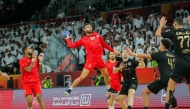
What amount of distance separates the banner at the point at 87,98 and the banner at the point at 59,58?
13.1 feet

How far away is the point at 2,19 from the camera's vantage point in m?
36.8

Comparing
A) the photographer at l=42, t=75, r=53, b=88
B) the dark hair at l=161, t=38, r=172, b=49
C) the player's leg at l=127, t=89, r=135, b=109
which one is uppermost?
the dark hair at l=161, t=38, r=172, b=49

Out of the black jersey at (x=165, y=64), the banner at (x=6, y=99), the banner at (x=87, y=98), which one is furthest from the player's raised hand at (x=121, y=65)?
the banner at (x=6, y=99)

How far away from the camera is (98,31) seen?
25641mm

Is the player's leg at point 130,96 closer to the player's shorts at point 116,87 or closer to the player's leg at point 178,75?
the player's shorts at point 116,87

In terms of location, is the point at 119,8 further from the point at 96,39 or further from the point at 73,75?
the point at 96,39

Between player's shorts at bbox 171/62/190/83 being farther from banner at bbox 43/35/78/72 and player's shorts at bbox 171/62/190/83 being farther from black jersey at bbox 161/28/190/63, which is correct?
banner at bbox 43/35/78/72

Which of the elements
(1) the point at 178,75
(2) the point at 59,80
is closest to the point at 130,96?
(1) the point at 178,75

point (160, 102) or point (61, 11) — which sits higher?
point (61, 11)

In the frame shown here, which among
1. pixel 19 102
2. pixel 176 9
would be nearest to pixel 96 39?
pixel 19 102

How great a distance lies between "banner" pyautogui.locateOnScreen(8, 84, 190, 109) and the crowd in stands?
3498 mm

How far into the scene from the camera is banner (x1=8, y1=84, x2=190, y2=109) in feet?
53.1

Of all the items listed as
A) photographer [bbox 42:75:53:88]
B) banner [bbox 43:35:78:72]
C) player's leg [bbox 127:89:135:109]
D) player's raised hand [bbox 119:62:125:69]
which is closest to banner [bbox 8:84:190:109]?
photographer [bbox 42:75:53:88]

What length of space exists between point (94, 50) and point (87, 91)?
16.5 feet
